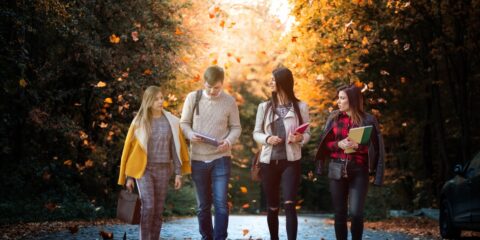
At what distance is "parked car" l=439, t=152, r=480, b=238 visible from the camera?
11.1 meters

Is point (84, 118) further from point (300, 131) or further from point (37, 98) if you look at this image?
point (300, 131)

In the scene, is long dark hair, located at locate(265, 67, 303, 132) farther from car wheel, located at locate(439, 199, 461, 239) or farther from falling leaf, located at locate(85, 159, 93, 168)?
falling leaf, located at locate(85, 159, 93, 168)

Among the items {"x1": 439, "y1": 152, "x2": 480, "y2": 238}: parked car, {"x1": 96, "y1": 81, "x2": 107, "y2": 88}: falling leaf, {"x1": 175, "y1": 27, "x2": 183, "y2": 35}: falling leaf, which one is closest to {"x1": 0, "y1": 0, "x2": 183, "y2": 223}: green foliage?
{"x1": 96, "y1": 81, "x2": 107, "y2": 88}: falling leaf

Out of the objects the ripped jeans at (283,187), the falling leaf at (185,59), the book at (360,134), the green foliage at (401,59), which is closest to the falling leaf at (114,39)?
the falling leaf at (185,59)

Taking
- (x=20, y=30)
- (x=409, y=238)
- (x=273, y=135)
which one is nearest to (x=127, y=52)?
(x=20, y=30)

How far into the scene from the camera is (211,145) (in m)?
7.88

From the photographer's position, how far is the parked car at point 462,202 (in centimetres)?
1114

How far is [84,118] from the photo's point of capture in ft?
72.7

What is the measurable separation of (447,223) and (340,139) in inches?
222

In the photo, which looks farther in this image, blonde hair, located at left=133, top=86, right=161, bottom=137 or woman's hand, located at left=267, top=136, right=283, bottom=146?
blonde hair, located at left=133, top=86, right=161, bottom=137

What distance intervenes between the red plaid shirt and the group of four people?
0.01m

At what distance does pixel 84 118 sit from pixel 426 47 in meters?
10.6

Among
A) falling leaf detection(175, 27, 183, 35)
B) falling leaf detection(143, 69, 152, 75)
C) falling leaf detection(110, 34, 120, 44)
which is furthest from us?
falling leaf detection(175, 27, 183, 35)

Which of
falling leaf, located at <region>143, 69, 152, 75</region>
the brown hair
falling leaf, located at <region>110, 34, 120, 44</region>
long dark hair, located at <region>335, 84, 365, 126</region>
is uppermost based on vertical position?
falling leaf, located at <region>110, 34, 120, 44</region>
